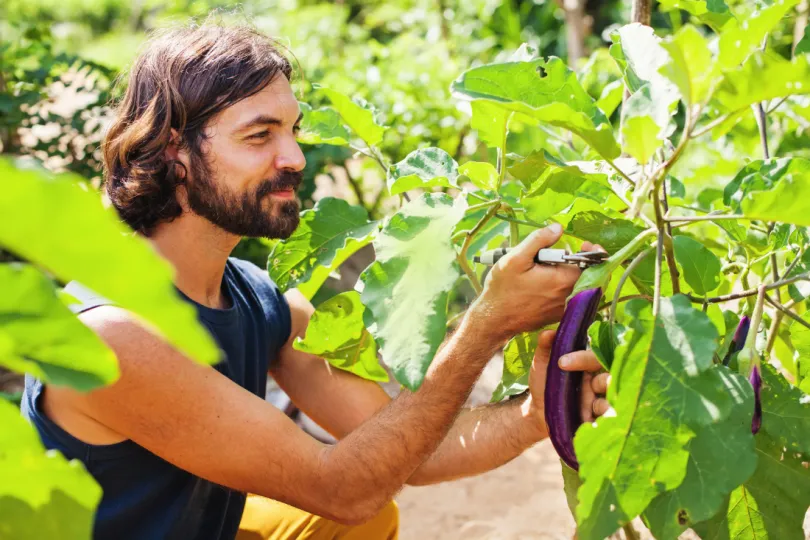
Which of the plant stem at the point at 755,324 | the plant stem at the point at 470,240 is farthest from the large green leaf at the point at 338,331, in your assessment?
the plant stem at the point at 755,324

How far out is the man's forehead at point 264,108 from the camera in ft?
5.64

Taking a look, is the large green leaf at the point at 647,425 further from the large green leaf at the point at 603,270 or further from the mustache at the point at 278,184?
the mustache at the point at 278,184

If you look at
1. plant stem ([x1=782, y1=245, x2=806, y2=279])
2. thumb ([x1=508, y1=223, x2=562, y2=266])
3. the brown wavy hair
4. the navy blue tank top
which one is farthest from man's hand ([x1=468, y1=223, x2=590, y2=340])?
the brown wavy hair

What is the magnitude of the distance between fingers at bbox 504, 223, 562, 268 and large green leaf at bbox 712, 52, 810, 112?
1.04 feet

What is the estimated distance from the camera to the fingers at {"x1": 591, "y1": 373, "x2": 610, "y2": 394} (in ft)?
4.10

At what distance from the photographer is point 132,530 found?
160cm

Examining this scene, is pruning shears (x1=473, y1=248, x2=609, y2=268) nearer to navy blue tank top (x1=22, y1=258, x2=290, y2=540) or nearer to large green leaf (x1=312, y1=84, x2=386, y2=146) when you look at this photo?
Answer: large green leaf (x1=312, y1=84, x2=386, y2=146)

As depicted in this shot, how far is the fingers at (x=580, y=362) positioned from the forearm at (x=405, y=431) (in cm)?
17

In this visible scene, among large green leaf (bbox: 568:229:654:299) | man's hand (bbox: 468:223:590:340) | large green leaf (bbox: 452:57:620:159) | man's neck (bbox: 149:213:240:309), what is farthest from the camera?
man's neck (bbox: 149:213:240:309)

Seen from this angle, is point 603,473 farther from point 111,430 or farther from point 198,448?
point 111,430

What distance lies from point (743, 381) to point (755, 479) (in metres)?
0.34

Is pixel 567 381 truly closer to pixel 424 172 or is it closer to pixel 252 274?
pixel 424 172

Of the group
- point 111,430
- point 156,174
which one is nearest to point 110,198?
point 156,174

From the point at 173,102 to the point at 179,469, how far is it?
0.72 metres
